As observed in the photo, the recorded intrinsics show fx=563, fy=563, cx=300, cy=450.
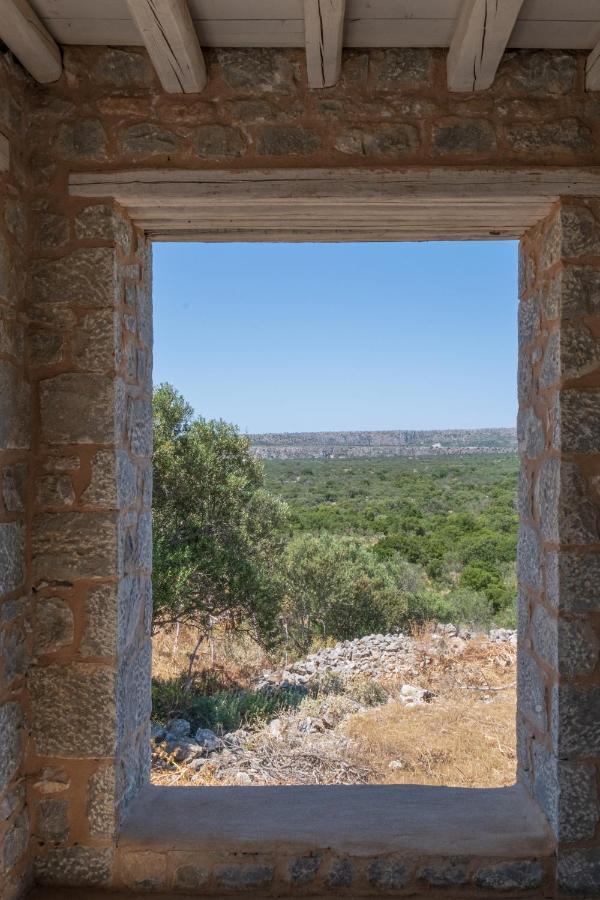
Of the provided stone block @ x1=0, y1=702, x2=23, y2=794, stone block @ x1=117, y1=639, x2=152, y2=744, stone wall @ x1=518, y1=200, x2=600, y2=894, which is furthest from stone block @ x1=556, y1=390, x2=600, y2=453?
stone block @ x1=0, y1=702, x2=23, y2=794

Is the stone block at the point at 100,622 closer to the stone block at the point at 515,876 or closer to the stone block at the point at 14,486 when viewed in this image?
the stone block at the point at 14,486

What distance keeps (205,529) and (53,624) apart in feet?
15.2

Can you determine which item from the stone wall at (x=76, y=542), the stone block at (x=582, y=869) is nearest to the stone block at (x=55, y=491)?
the stone wall at (x=76, y=542)

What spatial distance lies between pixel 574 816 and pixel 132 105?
2469 millimetres

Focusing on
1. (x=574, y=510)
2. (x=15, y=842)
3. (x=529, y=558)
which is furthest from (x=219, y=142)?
(x=15, y=842)

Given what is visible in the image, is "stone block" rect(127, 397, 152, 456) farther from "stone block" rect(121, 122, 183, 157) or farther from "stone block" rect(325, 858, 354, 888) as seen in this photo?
"stone block" rect(325, 858, 354, 888)

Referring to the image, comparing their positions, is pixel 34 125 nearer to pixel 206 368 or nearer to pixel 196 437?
pixel 196 437

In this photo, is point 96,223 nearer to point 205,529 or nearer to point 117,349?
point 117,349

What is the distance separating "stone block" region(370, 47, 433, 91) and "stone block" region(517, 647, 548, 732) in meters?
1.87

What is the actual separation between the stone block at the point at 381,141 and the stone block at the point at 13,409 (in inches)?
45.8

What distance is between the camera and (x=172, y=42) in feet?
4.86

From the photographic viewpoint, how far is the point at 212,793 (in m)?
2.02

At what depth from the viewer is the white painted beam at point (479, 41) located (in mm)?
1393

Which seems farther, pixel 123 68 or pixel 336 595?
pixel 336 595
